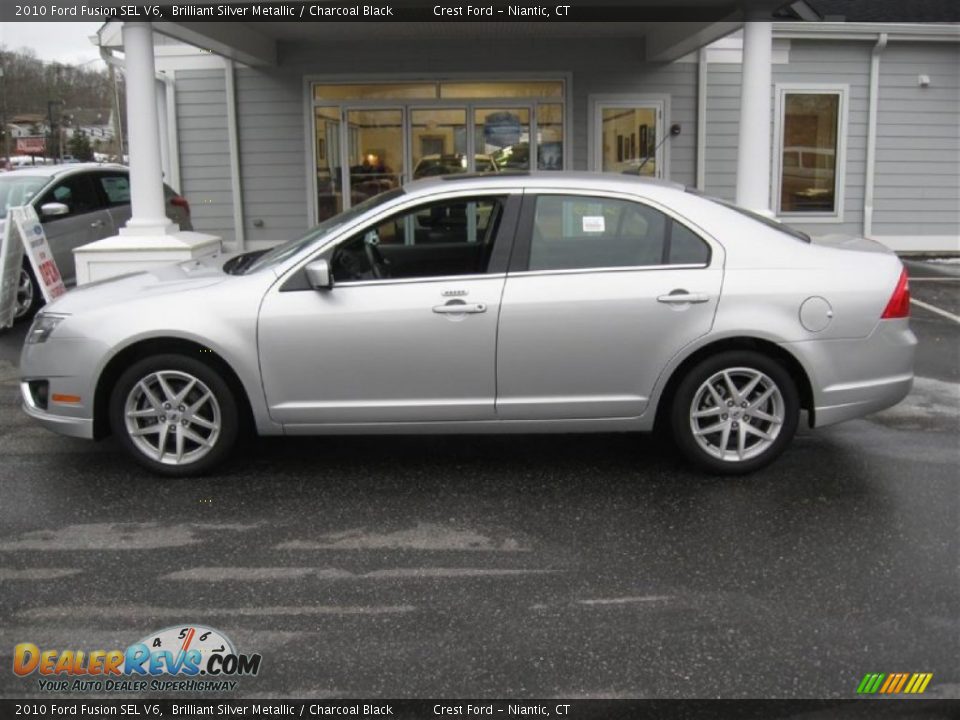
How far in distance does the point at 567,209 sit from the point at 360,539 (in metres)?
2.07

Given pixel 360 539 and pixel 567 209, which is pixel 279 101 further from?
pixel 360 539

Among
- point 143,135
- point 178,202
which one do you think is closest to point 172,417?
point 143,135

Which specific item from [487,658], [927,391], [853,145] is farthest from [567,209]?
[853,145]

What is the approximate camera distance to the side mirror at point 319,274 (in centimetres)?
478

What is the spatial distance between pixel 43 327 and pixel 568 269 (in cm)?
286

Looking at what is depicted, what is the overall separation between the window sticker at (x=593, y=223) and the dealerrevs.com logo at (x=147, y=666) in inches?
110

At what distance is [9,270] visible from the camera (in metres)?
9.22

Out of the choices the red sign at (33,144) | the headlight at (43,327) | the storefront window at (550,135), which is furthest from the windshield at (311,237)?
the red sign at (33,144)

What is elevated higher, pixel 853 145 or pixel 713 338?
pixel 853 145

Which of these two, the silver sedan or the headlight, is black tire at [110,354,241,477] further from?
the headlight

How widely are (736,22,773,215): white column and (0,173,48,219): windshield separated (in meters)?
7.60

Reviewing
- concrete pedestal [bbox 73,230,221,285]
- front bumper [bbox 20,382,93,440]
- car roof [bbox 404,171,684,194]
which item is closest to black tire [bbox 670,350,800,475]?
car roof [bbox 404,171,684,194]

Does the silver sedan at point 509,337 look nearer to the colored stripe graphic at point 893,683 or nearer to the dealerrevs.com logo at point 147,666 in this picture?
the dealerrevs.com logo at point 147,666

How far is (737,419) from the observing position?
5027 mm
